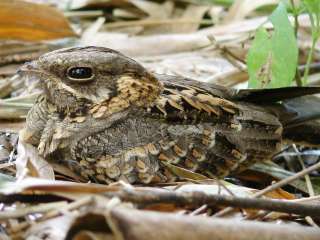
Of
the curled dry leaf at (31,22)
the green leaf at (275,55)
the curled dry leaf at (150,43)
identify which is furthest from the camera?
the curled dry leaf at (150,43)

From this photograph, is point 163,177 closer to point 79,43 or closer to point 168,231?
point 168,231

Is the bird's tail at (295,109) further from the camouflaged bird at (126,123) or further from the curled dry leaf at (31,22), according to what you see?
the curled dry leaf at (31,22)

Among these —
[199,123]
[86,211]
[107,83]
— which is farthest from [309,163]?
[86,211]

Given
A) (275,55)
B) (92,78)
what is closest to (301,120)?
(275,55)

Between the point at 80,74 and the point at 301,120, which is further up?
the point at 80,74

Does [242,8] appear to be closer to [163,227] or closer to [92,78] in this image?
[92,78]

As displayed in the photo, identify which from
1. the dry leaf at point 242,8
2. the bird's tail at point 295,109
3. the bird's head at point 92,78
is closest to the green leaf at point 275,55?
the bird's tail at point 295,109

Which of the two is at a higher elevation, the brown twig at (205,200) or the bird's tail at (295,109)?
the bird's tail at (295,109)
